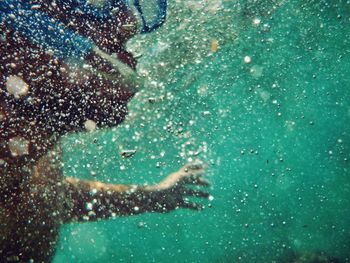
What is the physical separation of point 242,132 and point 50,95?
14.2 m

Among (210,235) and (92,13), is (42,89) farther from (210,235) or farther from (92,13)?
(210,235)

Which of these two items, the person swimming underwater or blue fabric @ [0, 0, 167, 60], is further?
the person swimming underwater

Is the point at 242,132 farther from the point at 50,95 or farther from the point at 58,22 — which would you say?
the point at 58,22

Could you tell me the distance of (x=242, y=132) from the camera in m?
18.5

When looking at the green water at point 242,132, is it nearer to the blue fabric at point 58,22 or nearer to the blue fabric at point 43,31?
the blue fabric at point 58,22

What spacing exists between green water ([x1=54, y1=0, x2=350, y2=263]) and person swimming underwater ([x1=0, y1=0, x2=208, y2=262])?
3.11 feet

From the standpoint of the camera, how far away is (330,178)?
27.7 metres

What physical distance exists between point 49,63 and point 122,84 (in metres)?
1.82

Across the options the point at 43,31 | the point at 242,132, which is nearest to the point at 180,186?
the point at 43,31

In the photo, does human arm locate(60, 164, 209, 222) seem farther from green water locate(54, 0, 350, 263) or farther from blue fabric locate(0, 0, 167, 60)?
green water locate(54, 0, 350, 263)

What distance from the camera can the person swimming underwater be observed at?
16.5 feet

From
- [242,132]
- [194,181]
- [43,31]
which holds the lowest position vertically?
[242,132]

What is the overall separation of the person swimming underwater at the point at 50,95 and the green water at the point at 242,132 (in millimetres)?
949

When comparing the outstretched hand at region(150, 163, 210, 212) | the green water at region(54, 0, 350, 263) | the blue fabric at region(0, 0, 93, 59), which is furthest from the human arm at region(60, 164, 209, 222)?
the green water at region(54, 0, 350, 263)
